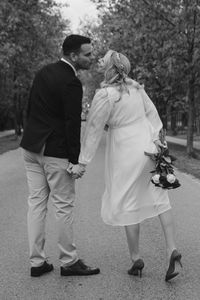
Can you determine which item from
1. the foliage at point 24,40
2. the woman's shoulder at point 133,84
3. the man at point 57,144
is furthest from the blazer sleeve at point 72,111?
the foliage at point 24,40

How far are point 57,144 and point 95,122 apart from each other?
1.21 ft

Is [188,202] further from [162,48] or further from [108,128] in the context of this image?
[162,48]

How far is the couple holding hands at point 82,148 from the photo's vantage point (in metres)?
3.94

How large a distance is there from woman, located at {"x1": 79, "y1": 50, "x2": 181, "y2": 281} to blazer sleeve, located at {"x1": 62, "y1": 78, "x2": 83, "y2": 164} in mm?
167

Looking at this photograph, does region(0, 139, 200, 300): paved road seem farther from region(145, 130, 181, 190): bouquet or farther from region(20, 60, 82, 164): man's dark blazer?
region(20, 60, 82, 164): man's dark blazer

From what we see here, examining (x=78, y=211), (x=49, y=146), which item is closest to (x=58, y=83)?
(x=49, y=146)

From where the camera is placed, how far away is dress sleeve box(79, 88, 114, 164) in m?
4.00

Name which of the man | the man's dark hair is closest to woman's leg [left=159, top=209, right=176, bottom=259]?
the man

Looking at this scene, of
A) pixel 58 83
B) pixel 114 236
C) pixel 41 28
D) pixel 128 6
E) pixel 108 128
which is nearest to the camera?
pixel 58 83

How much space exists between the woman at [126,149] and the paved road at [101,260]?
0.97 ft

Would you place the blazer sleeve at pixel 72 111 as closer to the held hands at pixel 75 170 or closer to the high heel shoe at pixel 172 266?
the held hands at pixel 75 170

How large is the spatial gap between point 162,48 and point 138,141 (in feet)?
43.7

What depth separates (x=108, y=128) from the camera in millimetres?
4203

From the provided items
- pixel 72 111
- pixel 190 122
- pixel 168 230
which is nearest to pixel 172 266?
pixel 168 230
